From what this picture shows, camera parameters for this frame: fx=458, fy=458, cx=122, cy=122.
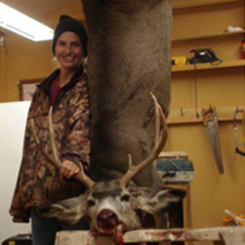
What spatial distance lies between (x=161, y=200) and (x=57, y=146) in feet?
2.02

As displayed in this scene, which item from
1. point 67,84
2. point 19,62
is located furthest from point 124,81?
point 19,62

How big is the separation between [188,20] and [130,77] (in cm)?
287

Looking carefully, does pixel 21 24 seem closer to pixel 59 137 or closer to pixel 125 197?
pixel 59 137

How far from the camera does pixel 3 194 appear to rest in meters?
4.59

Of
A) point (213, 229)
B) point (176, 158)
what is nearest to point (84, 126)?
point (213, 229)

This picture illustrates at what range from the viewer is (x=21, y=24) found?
3.83 meters

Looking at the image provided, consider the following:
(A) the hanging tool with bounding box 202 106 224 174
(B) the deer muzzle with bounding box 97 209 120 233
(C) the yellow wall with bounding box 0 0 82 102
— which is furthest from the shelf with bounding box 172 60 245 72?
(B) the deer muzzle with bounding box 97 209 120 233

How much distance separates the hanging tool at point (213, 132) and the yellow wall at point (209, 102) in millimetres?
94

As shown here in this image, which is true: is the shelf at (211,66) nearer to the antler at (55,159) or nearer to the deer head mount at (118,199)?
the deer head mount at (118,199)

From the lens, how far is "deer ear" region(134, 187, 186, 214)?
90.7 inches

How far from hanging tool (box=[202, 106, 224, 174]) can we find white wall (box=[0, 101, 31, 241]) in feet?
6.43

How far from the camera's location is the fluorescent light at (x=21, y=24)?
3.55m

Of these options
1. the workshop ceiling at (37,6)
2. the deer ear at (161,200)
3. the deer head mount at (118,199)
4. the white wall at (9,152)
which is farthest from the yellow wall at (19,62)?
the deer ear at (161,200)

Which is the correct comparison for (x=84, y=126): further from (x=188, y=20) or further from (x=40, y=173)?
(x=188, y=20)
